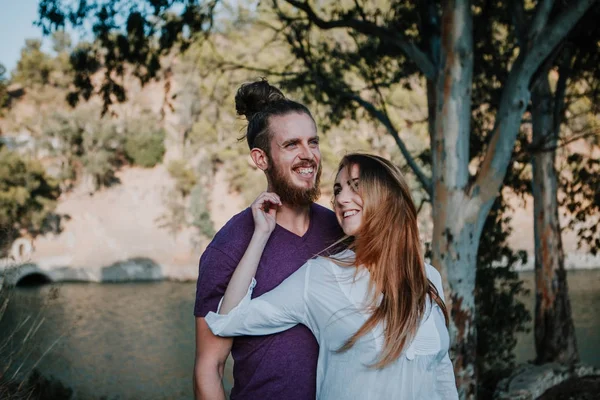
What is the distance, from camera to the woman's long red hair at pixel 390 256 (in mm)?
1839

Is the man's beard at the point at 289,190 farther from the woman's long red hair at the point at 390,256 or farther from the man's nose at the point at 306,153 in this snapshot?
the woman's long red hair at the point at 390,256

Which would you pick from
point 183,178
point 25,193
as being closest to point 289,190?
point 25,193

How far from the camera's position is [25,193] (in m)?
29.9

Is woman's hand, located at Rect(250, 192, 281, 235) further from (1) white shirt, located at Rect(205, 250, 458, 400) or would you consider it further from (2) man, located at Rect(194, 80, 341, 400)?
(1) white shirt, located at Rect(205, 250, 458, 400)

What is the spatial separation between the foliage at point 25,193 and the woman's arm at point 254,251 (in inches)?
1122

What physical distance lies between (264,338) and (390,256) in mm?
523

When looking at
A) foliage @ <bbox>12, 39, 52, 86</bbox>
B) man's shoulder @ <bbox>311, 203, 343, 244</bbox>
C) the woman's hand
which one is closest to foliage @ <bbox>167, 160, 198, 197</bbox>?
foliage @ <bbox>12, 39, 52, 86</bbox>

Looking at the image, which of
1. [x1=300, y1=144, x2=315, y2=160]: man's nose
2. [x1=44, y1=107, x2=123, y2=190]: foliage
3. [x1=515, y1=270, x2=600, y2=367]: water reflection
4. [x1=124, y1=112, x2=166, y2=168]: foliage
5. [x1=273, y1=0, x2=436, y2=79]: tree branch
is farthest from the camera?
[x1=124, y1=112, x2=166, y2=168]: foliage

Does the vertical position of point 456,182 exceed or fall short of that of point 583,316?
it exceeds it

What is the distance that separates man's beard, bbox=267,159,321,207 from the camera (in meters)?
2.29

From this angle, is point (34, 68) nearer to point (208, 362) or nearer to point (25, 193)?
point (25, 193)

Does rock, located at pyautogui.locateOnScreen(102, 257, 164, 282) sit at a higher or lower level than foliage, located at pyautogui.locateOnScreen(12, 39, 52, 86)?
lower

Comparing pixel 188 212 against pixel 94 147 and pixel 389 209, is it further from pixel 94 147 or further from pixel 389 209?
pixel 389 209

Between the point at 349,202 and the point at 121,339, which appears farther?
the point at 121,339
